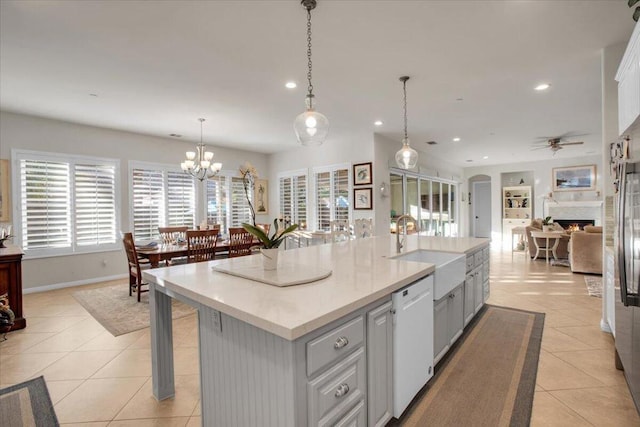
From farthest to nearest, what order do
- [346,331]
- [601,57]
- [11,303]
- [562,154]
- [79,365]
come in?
[562,154], [11,303], [601,57], [79,365], [346,331]

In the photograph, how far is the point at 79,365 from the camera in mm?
2555

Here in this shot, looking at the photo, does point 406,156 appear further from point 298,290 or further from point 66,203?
point 66,203

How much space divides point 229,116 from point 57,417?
13.2 ft

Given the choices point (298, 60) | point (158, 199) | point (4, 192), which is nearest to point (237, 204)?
point (158, 199)

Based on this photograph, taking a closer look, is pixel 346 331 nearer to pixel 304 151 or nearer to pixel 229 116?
pixel 229 116

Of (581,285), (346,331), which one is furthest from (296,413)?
(581,285)

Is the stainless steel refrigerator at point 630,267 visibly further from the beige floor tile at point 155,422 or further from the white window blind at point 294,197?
the white window blind at point 294,197

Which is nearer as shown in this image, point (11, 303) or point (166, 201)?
→ point (11, 303)

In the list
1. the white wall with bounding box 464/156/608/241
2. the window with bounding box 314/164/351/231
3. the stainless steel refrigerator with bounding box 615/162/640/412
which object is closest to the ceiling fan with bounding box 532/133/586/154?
the white wall with bounding box 464/156/608/241

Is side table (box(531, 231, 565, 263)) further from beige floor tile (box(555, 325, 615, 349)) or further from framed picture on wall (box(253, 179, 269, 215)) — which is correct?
framed picture on wall (box(253, 179, 269, 215))

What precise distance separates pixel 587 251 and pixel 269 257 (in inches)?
251

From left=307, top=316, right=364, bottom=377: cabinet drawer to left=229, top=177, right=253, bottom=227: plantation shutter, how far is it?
624 centimetres

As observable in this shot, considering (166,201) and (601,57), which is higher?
(601,57)

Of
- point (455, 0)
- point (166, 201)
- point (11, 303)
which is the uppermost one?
point (455, 0)
